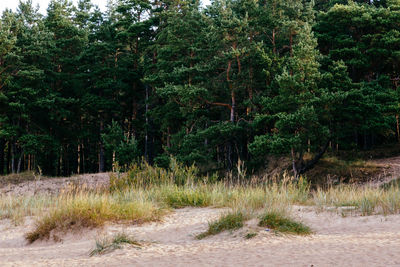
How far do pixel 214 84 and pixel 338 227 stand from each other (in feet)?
64.3

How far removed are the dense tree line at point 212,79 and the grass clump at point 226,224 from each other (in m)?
9.75

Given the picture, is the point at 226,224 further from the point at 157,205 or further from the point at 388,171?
the point at 388,171

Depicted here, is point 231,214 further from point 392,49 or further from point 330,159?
point 392,49

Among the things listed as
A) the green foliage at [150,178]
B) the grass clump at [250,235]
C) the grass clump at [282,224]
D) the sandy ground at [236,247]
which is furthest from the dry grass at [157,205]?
the green foliage at [150,178]

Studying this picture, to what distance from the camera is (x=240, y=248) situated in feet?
19.4

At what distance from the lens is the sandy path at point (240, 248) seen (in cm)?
511

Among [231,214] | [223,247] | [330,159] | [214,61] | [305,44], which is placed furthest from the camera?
[214,61]

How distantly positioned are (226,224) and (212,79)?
67.3ft

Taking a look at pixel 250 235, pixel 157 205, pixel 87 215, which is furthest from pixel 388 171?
pixel 87 215

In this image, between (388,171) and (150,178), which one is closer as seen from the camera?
(150,178)

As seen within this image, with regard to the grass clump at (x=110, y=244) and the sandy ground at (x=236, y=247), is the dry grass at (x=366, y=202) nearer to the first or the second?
the sandy ground at (x=236, y=247)

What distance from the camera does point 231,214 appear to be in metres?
7.47

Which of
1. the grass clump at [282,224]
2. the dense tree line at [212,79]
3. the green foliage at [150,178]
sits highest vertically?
the dense tree line at [212,79]

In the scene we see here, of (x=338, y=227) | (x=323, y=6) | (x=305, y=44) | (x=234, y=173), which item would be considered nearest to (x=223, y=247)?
(x=338, y=227)
